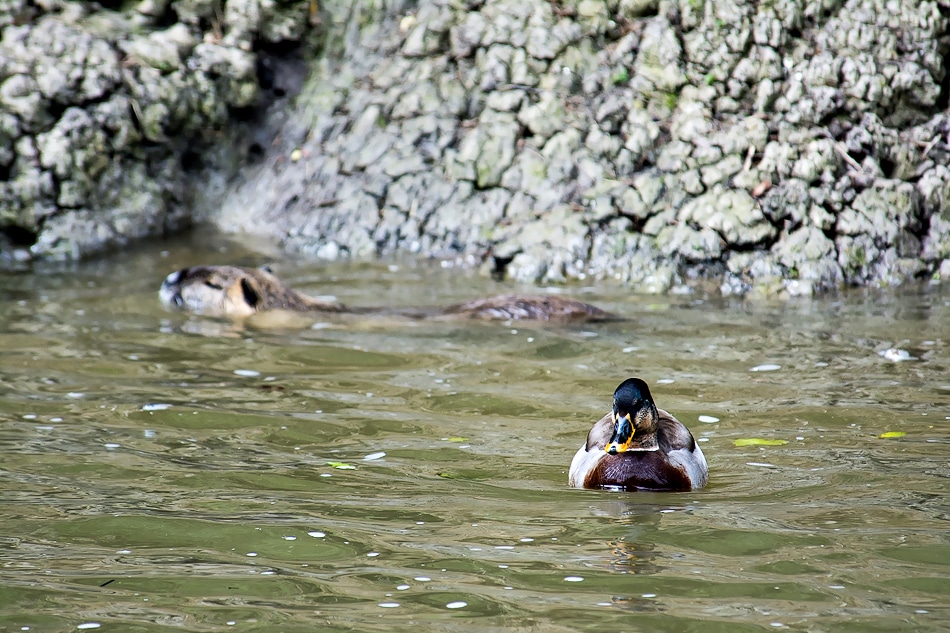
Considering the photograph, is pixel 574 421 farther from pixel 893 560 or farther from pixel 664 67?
pixel 664 67

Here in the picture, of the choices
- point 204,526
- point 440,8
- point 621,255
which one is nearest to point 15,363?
point 204,526

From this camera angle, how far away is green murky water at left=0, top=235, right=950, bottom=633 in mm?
3758

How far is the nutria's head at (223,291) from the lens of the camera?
9.51m

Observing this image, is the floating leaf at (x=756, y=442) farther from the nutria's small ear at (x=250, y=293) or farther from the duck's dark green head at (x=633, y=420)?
the nutria's small ear at (x=250, y=293)

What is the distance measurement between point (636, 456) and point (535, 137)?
6.47m

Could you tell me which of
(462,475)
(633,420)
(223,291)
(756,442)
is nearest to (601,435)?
(633,420)

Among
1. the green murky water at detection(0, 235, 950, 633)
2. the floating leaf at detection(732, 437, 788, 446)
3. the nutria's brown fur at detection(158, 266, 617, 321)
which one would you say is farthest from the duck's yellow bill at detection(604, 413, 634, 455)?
the nutria's brown fur at detection(158, 266, 617, 321)

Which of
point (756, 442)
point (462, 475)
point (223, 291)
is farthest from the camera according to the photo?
→ point (223, 291)

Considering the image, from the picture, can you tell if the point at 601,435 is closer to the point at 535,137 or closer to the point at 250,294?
the point at 250,294

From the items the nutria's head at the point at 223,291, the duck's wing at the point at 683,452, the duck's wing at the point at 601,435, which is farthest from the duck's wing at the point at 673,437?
the nutria's head at the point at 223,291

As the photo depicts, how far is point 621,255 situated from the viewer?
10.3m

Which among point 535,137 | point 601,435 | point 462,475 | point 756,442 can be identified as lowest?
point 462,475

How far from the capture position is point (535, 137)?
1108 centimetres

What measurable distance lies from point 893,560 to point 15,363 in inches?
238
